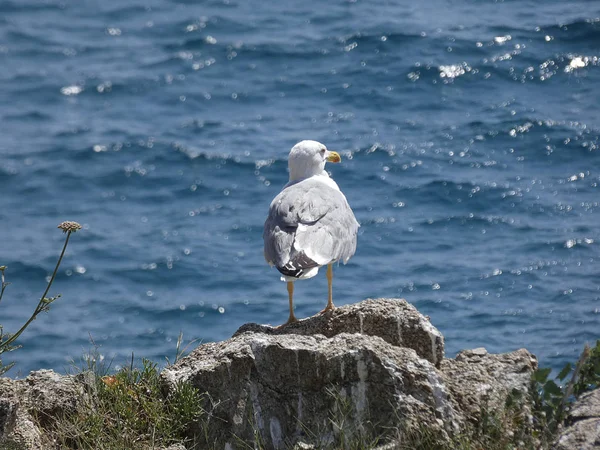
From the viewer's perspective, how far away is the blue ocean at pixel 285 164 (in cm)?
1257

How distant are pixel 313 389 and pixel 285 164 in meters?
10.1

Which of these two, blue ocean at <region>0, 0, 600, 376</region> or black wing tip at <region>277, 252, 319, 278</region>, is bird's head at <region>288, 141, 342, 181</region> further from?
blue ocean at <region>0, 0, 600, 376</region>

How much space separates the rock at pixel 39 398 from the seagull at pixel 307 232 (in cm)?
141

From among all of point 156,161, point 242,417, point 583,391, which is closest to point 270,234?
point 242,417

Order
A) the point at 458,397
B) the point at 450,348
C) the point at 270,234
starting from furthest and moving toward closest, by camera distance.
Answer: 1. the point at 450,348
2. the point at 270,234
3. the point at 458,397

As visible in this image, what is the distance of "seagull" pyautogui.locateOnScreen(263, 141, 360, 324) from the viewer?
19.8ft

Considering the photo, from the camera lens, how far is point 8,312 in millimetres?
13453

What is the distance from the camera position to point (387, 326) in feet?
17.9

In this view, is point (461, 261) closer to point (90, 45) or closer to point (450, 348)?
point (450, 348)

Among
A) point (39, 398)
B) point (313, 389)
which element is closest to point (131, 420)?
point (39, 398)

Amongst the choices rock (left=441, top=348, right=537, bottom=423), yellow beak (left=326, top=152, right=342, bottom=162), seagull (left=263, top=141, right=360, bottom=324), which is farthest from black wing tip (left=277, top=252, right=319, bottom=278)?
yellow beak (left=326, top=152, right=342, bottom=162)

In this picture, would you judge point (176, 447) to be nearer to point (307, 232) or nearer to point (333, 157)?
point (307, 232)

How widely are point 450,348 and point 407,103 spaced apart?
5787mm

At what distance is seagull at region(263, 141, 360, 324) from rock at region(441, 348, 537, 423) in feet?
3.53
